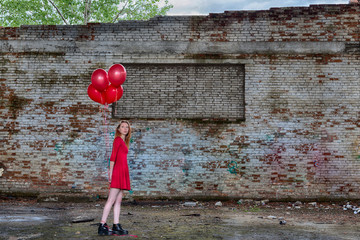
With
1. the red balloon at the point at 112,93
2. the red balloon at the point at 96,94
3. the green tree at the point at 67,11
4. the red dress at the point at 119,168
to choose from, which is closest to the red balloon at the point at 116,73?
the red balloon at the point at 112,93

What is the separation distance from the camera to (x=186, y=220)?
696 centimetres

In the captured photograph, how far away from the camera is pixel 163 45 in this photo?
9414 millimetres

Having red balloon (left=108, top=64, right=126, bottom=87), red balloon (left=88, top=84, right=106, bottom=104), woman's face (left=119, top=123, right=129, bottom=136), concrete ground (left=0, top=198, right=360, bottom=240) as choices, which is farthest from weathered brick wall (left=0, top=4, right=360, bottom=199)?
woman's face (left=119, top=123, right=129, bottom=136)

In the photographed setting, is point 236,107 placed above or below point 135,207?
above

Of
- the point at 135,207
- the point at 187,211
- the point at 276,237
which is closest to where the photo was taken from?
the point at 276,237

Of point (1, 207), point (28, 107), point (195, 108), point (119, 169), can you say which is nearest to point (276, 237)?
point (119, 169)

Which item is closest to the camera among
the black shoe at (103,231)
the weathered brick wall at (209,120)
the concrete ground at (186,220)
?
the black shoe at (103,231)

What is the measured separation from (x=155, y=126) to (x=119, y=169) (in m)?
4.07

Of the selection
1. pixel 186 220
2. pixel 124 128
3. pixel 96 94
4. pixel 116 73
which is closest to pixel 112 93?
pixel 96 94

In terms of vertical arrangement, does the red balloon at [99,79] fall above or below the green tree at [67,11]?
below

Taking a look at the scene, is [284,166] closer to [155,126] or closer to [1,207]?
[155,126]

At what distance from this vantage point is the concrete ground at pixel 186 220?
18.4 ft

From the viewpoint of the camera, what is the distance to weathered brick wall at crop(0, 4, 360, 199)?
29.8 ft

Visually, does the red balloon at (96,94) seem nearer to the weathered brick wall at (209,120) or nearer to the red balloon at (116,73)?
the red balloon at (116,73)
